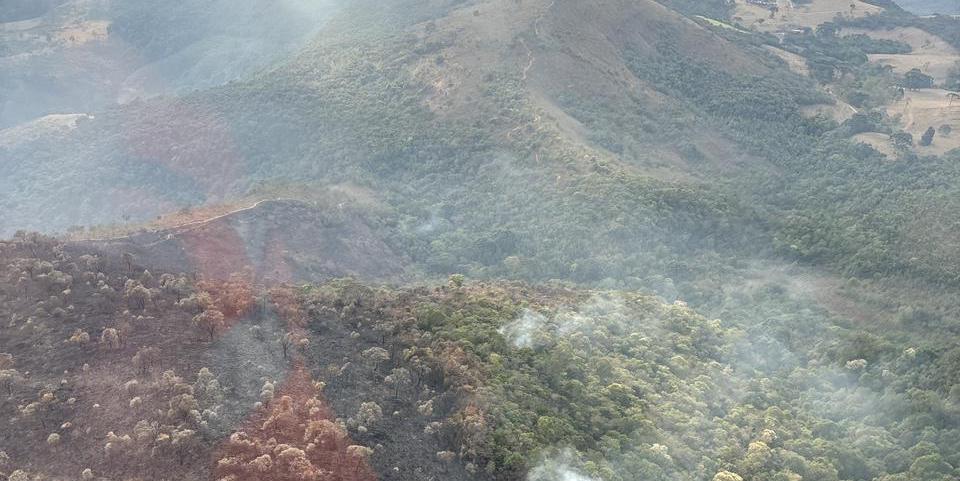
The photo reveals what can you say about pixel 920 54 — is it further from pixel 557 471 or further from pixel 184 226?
pixel 557 471

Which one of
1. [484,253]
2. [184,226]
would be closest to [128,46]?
[184,226]

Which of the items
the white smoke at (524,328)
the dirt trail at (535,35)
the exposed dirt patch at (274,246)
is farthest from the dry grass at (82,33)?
the white smoke at (524,328)

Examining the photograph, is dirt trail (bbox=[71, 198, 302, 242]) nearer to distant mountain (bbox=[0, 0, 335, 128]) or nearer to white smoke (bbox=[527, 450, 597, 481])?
white smoke (bbox=[527, 450, 597, 481])

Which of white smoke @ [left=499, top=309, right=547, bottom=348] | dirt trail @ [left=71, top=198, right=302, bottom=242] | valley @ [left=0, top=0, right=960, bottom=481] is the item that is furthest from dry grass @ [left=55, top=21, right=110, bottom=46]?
white smoke @ [left=499, top=309, right=547, bottom=348]

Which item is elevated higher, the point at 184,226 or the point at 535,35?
the point at 535,35

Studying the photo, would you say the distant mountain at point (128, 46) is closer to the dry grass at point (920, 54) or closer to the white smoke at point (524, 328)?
the white smoke at point (524, 328)

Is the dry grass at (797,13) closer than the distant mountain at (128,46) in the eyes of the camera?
No

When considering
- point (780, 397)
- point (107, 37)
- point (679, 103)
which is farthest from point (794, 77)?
point (107, 37)

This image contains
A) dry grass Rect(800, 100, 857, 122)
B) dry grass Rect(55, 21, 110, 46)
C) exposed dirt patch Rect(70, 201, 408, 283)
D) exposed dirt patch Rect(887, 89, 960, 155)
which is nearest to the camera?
exposed dirt patch Rect(70, 201, 408, 283)

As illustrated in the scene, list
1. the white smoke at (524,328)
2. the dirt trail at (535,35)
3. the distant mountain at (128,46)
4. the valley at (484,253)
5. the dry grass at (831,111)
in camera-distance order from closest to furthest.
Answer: the valley at (484,253), the white smoke at (524,328), the dirt trail at (535,35), the dry grass at (831,111), the distant mountain at (128,46)

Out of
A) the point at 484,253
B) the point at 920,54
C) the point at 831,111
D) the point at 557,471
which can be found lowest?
the point at 484,253

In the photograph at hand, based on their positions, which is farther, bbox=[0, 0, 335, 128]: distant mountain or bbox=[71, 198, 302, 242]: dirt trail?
bbox=[0, 0, 335, 128]: distant mountain

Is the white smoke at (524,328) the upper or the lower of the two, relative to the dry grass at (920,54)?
upper
